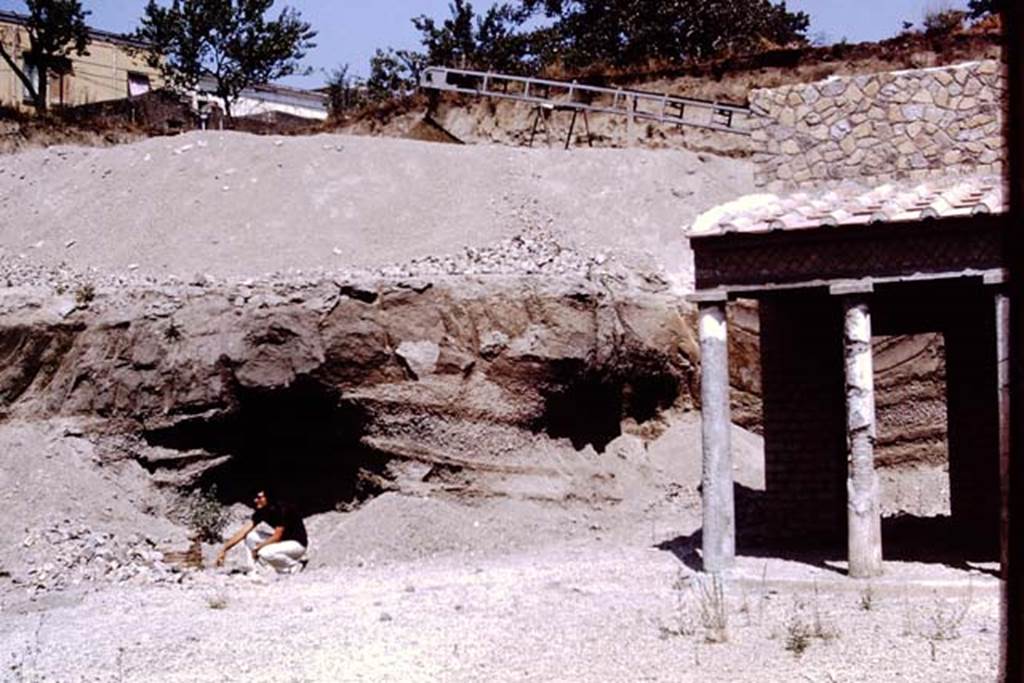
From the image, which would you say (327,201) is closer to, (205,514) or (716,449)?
(205,514)

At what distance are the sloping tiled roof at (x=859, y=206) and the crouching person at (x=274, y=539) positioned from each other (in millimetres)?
5759

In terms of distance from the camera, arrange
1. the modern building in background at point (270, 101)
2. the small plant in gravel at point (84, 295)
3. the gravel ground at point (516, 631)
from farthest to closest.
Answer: the modern building in background at point (270, 101) < the small plant in gravel at point (84, 295) < the gravel ground at point (516, 631)

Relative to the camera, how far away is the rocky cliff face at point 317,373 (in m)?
17.2

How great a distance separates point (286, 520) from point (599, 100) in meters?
17.5

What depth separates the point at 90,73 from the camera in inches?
1730

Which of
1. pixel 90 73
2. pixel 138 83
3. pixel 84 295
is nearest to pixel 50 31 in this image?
pixel 90 73

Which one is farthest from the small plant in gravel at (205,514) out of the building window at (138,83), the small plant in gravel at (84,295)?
the building window at (138,83)

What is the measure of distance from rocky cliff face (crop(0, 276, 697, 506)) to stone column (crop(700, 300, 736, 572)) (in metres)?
5.50

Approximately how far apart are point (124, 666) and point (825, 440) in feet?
25.9

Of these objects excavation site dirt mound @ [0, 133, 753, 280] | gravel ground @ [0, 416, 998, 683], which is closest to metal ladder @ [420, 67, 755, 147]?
excavation site dirt mound @ [0, 133, 753, 280]

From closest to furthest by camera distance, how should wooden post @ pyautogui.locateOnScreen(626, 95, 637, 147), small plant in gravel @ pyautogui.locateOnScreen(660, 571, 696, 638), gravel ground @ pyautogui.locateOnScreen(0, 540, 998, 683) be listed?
1. gravel ground @ pyautogui.locateOnScreen(0, 540, 998, 683)
2. small plant in gravel @ pyautogui.locateOnScreen(660, 571, 696, 638)
3. wooden post @ pyautogui.locateOnScreen(626, 95, 637, 147)

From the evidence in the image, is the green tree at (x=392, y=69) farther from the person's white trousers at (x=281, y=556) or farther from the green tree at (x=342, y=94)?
the person's white trousers at (x=281, y=556)

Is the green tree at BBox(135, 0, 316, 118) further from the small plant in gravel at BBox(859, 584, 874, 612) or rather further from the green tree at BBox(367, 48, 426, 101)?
the small plant in gravel at BBox(859, 584, 874, 612)

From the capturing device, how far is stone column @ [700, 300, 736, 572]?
12.5m
